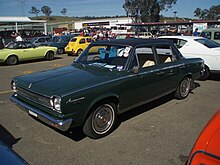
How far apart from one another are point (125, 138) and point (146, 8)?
7865 cm

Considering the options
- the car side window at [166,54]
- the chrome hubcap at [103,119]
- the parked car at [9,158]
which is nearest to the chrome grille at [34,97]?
the chrome hubcap at [103,119]

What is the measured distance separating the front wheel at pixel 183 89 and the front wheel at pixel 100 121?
2480 millimetres

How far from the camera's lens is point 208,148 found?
69.2 inches

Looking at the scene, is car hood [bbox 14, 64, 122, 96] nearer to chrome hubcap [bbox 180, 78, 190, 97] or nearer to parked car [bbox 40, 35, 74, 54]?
chrome hubcap [bbox 180, 78, 190, 97]

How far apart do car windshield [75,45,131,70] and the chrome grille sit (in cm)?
145

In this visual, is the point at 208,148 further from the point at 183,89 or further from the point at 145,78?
the point at 183,89

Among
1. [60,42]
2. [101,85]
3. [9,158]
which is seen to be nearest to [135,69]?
[101,85]

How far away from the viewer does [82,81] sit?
3.54 m

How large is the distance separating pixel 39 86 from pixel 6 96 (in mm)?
3287

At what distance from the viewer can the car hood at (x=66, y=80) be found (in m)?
3.32

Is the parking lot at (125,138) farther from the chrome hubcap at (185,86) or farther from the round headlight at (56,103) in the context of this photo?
the round headlight at (56,103)

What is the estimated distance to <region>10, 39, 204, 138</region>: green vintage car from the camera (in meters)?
3.24

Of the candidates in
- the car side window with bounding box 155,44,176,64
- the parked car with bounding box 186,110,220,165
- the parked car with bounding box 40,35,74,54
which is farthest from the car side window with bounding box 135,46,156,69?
the parked car with bounding box 40,35,74,54

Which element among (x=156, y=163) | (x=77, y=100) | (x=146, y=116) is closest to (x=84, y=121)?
(x=77, y=100)
